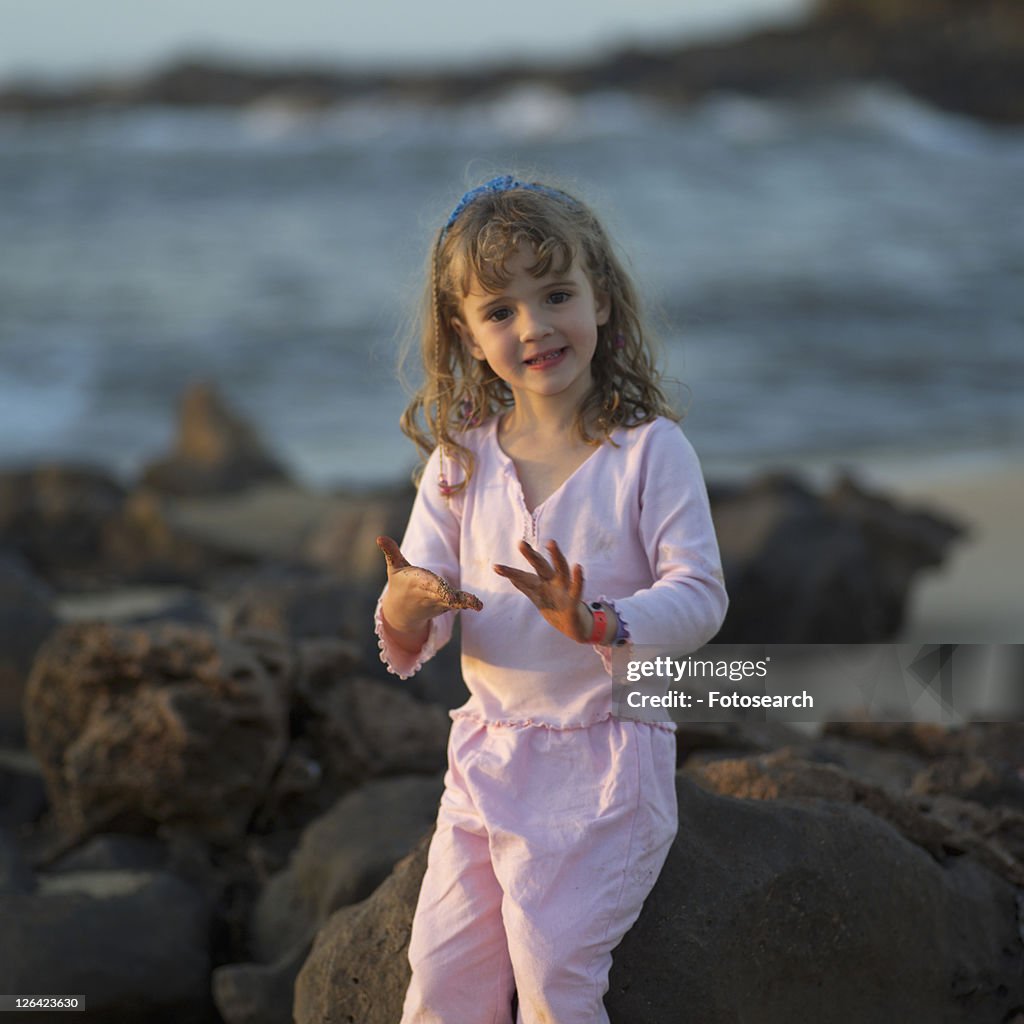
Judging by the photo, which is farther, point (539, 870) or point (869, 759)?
point (869, 759)

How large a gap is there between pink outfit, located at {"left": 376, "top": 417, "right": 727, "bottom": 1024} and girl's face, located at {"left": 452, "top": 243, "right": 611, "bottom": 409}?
0.48ft

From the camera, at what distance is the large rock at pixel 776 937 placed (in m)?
2.39

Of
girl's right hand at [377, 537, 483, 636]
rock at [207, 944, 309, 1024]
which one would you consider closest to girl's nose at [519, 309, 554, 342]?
girl's right hand at [377, 537, 483, 636]

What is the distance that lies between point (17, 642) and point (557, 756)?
306 cm

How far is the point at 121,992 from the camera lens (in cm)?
308

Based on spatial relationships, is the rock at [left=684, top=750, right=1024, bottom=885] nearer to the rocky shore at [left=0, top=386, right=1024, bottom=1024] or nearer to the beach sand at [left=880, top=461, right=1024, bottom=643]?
the rocky shore at [left=0, top=386, right=1024, bottom=1024]

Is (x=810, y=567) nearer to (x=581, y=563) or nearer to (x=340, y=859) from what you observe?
(x=340, y=859)

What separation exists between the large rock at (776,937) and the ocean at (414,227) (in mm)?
4974

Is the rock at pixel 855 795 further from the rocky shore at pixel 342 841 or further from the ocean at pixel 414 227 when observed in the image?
the ocean at pixel 414 227

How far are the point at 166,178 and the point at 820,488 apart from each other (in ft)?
50.3

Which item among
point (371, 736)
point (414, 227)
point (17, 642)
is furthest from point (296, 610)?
point (414, 227)

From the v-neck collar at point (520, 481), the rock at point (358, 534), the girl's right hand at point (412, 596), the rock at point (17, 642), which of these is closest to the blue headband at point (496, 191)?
the v-neck collar at point (520, 481)

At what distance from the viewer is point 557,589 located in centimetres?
217

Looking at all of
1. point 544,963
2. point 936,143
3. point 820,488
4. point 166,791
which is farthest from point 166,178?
point 544,963
